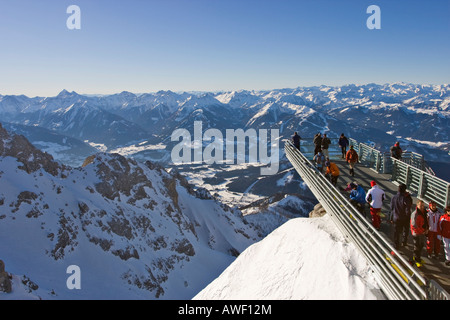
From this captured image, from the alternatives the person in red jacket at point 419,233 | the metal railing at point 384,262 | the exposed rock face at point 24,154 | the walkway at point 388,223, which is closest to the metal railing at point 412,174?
the walkway at point 388,223

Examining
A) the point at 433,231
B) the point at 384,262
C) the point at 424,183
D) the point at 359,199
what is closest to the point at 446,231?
the point at 433,231

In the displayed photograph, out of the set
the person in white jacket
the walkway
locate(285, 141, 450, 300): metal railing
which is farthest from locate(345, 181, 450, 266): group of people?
locate(285, 141, 450, 300): metal railing

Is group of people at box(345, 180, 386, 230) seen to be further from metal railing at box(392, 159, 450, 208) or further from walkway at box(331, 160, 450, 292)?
metal railing at box(392, 159, 450, 208)

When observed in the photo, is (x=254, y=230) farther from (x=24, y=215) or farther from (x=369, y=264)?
(x=369, y=264)

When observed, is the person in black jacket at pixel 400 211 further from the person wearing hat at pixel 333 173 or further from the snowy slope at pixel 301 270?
the person wearing hat at pixel 333 173
